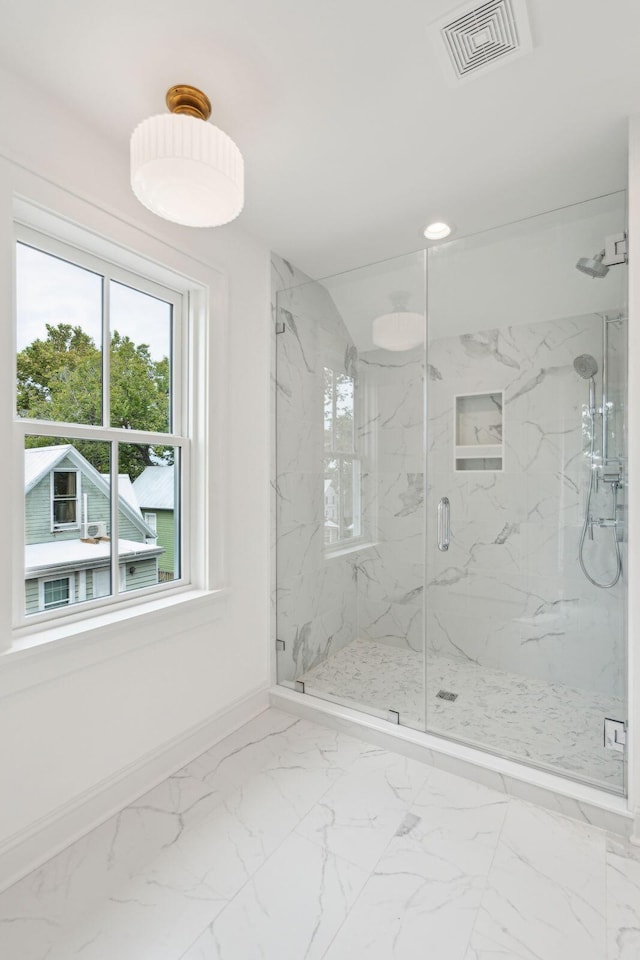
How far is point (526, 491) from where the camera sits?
222 centimetres

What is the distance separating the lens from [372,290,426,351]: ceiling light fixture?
2.29 m

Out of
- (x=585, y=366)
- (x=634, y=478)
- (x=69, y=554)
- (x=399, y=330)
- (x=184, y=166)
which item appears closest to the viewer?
(x=184, y=166)

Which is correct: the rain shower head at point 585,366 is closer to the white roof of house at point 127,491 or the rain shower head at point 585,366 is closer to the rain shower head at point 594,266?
the rain shower head at point 594,266

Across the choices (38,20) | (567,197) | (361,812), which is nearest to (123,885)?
(361,812)

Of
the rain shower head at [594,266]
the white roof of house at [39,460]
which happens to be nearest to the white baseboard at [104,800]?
the white roof of house at [39,460]

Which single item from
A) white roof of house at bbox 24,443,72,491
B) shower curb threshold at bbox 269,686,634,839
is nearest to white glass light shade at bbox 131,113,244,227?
white roof of house at bbox 24,443,72,491

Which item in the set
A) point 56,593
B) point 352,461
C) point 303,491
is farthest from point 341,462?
point 56,593

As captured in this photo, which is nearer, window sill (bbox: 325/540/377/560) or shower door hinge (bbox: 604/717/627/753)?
shower door hinge (bbox: 604/717/627/753)

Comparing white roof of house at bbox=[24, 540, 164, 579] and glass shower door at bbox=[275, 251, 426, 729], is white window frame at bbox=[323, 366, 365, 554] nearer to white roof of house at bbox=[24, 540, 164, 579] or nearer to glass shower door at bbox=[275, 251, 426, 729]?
glass shower door at bbox=[275, 251, 426, 729]

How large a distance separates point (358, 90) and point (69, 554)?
181 centimetres

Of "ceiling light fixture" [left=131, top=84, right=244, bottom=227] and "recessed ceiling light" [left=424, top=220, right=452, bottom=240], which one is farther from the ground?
"recessed ceiling light" [left=424, top=220, right=452, bottom=240]

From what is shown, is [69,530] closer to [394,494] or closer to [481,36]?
[394,494]

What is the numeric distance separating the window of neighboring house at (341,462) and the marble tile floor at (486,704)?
2.16ft

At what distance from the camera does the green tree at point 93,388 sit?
63.3 inches
